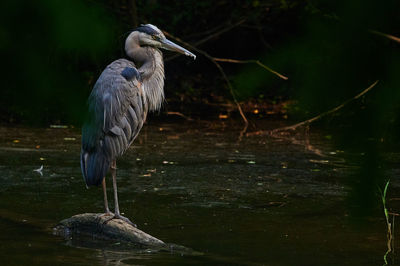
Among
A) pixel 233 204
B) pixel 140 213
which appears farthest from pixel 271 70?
pixel 233 204

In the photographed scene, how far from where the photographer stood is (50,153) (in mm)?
8195

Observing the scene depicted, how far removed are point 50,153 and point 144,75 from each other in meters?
4.05

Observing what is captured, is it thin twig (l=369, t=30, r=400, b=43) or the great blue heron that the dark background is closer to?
thin twig (l=369, t=30, r=400, b=43)

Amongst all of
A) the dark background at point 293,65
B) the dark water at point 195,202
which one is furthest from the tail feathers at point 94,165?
the dark background at point 293,65

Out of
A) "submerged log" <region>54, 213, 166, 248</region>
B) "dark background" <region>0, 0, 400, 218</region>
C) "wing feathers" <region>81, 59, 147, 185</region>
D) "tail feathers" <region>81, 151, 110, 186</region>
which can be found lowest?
"submerged log" <region>54, 213, 166, 248</region>

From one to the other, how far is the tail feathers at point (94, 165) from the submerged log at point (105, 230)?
24 cm

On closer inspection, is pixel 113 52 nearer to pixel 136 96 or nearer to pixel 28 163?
pixel 136 96

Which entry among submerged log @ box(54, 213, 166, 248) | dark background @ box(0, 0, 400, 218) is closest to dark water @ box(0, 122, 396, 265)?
submerged log @ box(54, 213, 166, 248)

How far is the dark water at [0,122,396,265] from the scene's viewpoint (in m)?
4.47

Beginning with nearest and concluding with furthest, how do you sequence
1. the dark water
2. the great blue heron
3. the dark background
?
the dark background → the dark water → the great blue heron

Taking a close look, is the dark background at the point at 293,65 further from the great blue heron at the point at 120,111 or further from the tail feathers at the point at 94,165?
→ the tail feathers at the point at 94,165

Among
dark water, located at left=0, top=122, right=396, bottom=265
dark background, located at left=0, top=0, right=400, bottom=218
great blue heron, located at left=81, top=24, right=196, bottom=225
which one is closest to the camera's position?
dark background, located at left=0, top=0, right=400, bottom=218

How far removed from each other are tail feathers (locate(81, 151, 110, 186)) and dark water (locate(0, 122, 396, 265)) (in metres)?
0.39

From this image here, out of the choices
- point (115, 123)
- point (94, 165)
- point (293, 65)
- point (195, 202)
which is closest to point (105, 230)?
point (94, 165)
